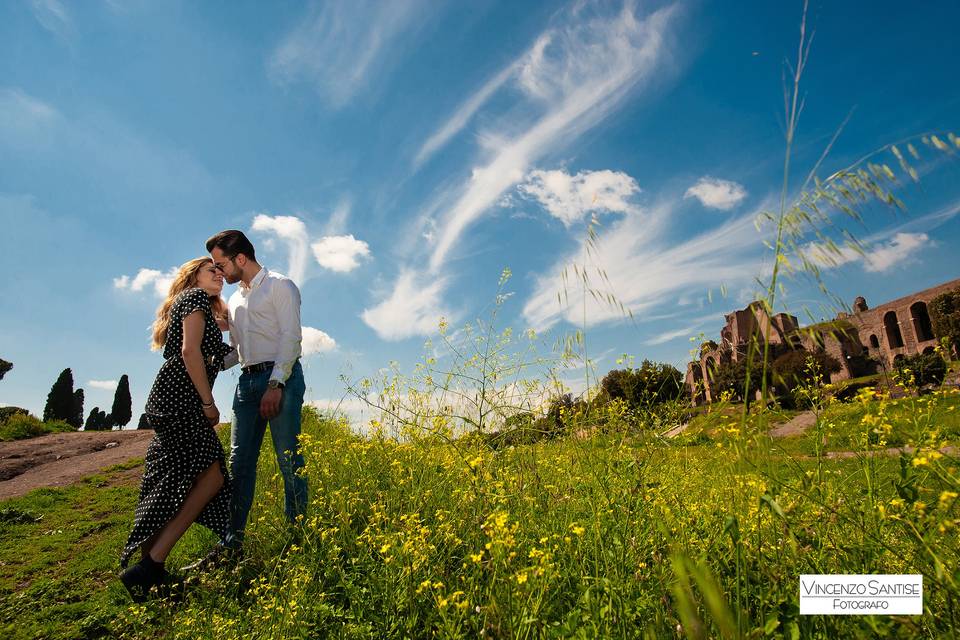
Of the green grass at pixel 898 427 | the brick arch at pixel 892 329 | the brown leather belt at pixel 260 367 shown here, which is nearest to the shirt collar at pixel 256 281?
the brown leather belt at pixel 260 367

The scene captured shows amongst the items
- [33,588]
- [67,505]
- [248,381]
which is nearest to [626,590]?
[248,381]

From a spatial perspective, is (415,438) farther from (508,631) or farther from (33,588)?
(33,588)

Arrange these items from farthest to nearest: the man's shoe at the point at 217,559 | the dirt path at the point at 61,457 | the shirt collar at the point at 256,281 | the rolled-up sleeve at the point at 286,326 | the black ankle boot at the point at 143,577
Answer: the dirt path at the point at 61,457, the shirt collar at the point at 256,281, the rolled-up sleeve at the point at 286,326, the man's shoe at the point at 217,559, the black ankle boot at the point at 143,577

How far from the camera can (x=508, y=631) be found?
187 centimetres

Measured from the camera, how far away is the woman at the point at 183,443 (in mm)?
3562

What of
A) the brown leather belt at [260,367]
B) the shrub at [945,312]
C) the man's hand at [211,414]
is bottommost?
the man's hand at [211,414]

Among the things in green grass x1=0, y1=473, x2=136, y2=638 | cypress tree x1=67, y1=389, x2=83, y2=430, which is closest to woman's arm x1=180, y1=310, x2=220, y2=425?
green grass x1=0, y1=473, x2=136, y2=638

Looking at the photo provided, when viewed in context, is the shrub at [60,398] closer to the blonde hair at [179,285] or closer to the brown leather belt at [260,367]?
the blonde hair at [179,285]

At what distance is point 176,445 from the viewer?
3.71 m

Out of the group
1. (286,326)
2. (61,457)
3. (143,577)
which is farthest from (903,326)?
(61,457)

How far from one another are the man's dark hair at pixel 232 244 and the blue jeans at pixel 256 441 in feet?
3.37

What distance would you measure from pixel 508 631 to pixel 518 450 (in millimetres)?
1317

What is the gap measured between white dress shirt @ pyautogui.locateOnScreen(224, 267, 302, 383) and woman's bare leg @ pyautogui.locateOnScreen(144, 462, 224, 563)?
0.87m

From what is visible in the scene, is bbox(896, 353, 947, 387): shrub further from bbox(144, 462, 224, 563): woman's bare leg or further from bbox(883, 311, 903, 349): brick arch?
bbox(883, 311, 903, 349): brick arch
